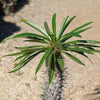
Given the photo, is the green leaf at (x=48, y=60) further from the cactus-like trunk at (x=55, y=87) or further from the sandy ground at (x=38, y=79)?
the sandy ground at (x=38, y=79)

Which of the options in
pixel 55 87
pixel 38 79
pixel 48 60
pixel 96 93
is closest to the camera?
pixel 48 60

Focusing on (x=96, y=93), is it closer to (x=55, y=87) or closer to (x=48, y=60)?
(x=55, y=87)

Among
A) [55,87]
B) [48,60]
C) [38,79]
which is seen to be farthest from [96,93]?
[48,60]

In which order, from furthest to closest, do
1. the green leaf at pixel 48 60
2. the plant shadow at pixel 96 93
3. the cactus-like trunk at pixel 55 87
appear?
the plant shadow at pixel 96 93 → the cactus-like trunk at pixel 55 87 → the green leaf at pixel 48 60

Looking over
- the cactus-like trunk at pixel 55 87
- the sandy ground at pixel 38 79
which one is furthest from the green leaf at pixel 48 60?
the sandy ground at pixel 38 79

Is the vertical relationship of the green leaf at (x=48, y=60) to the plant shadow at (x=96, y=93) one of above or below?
above

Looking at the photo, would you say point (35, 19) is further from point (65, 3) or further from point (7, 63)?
point (7, 63)

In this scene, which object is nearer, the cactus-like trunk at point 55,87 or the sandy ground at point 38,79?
the cactus-like trunk at point 55,87

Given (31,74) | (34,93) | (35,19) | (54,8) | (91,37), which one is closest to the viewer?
(34,93)

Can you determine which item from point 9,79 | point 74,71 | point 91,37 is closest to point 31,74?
point 9,79
